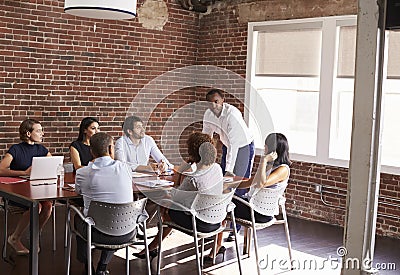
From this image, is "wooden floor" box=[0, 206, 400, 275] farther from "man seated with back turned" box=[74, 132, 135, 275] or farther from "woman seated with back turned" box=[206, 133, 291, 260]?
"man seated with back turned" box=[74, 132, 135, 275]

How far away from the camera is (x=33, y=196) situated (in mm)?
4469

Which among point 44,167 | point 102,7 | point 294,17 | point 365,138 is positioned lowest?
point 44,167

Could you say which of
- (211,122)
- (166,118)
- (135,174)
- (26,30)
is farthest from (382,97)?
(166,118)

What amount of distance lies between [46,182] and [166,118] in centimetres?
425

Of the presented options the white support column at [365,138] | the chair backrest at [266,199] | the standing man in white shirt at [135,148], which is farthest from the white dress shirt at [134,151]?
the white support column at [365,138]

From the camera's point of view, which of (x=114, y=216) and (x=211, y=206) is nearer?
(x=114, y=216)

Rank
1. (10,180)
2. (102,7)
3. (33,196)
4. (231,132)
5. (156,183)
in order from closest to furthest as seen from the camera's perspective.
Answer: (33,196) → (102,7) → (10,180) → (156,183) → (231,132)

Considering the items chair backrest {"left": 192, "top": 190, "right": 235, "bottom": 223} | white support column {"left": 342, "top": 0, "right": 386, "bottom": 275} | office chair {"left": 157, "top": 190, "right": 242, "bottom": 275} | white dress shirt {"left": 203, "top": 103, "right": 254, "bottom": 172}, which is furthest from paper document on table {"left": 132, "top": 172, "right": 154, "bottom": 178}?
white support column {"left": 342, "top": 0, "right": 386, "bottom": 275}

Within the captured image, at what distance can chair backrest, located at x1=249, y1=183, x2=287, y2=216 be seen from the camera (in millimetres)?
5156

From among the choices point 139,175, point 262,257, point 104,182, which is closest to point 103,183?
point 104,182

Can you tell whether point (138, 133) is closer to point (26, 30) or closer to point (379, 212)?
point (26, 30)

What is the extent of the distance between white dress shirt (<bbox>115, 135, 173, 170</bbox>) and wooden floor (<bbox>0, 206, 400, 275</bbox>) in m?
0.89

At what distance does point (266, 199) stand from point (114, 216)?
1.50m

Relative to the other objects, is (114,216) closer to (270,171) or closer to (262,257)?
(270,171)
